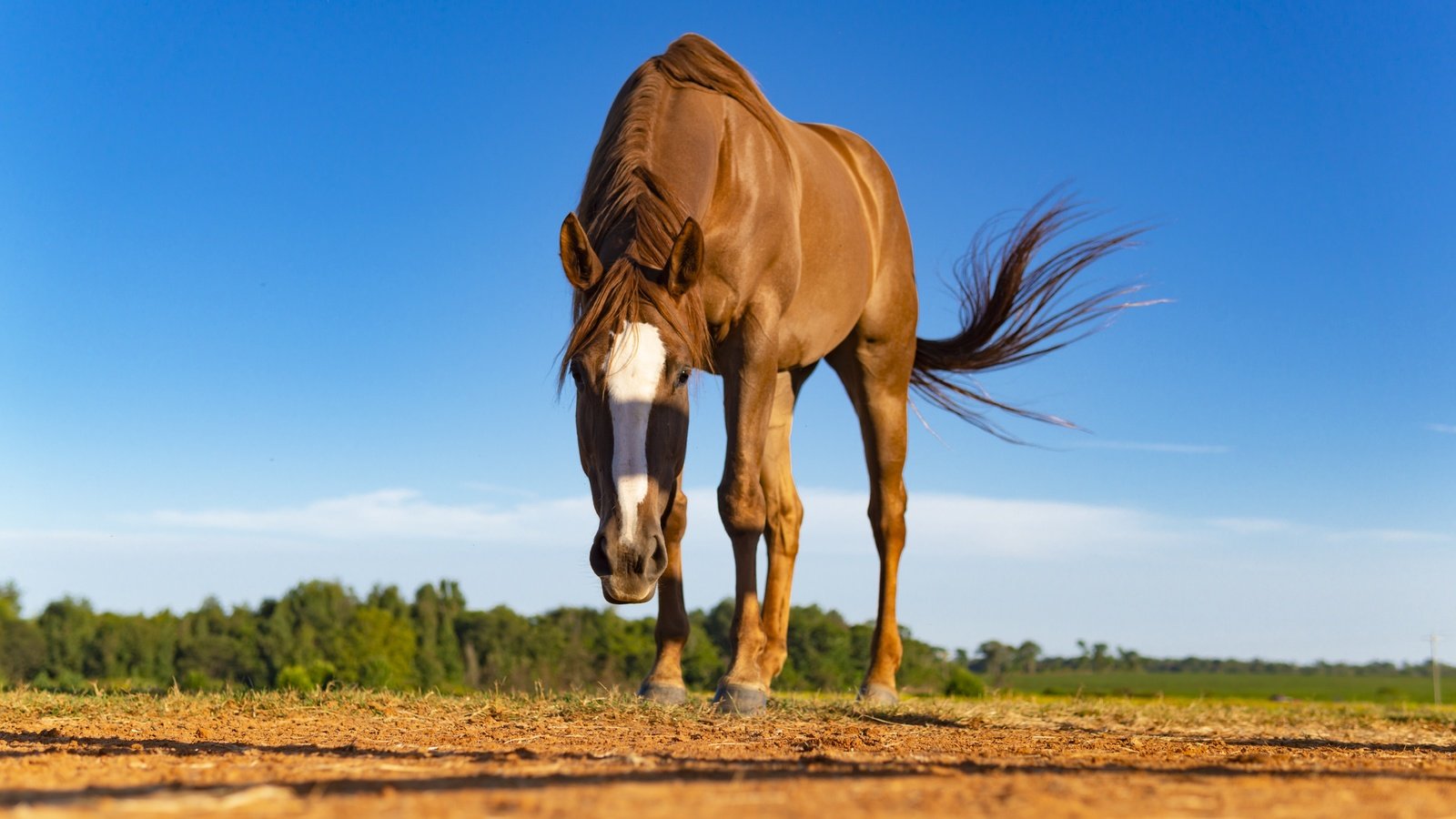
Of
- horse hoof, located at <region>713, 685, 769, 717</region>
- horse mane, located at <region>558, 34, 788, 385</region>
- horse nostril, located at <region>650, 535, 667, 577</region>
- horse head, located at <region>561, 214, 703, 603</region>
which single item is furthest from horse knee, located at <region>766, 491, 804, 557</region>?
horse nostril, located at <region>650, 535, 667, 577</region>

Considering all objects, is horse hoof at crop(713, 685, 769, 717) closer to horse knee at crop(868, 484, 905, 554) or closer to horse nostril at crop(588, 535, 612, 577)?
horse nostril at crop(588, 535, 612, 577)

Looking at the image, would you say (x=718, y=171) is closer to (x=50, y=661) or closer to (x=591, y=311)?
(x=591, y=311)

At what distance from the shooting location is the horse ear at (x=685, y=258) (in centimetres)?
465

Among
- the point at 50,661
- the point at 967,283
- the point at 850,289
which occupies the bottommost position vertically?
the point at 50,661

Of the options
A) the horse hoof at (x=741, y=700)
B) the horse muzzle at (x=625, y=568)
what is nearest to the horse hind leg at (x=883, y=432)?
the horse hoof at (x=741, y=700)

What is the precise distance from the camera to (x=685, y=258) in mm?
4688

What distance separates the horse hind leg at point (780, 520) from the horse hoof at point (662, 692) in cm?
70

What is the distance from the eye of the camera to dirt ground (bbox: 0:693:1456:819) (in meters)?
2.00

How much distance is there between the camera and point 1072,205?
26.6ft

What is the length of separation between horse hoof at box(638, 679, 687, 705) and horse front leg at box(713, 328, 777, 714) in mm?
422

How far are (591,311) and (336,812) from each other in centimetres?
283

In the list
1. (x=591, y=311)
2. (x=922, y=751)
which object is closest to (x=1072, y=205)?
(x=591, y=311)

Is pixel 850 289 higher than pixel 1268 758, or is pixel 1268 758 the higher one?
pixel 850 289

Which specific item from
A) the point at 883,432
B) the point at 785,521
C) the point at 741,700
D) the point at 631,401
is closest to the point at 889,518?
the point at 883,432
